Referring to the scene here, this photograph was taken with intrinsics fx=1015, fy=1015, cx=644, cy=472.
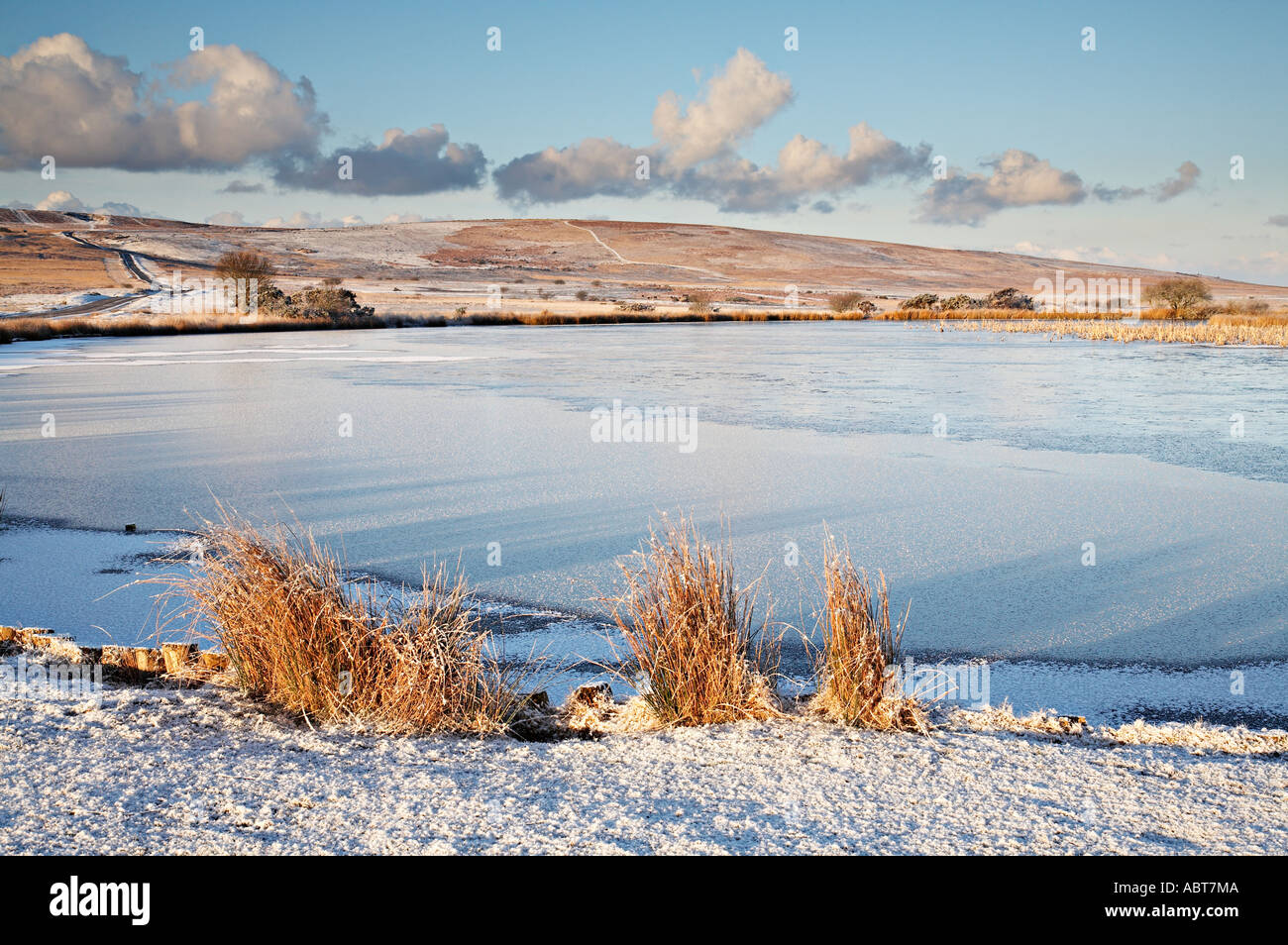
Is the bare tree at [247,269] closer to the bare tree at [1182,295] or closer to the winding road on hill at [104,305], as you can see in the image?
the winding road on hill at [104,305]

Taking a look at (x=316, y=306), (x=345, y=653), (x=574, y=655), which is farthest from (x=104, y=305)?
(x=345, y=653)

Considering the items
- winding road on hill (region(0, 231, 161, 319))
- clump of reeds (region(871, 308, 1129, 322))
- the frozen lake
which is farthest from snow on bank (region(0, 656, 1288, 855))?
clump of reeds (region(871, 308, 1129, 322))

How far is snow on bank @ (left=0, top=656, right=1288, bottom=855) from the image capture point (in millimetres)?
2393

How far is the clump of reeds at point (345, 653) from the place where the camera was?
130 inches

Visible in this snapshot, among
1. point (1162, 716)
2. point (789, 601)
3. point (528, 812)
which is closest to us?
point (528, 812)

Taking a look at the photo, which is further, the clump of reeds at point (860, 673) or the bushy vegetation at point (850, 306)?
the bushy vegetation at point (850, 306)

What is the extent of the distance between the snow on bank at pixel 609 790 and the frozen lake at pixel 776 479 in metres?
1.14

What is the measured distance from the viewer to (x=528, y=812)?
8.39 ft

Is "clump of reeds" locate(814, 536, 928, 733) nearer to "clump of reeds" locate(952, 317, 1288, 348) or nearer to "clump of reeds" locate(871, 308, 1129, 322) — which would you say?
"clump of reeds" locate(952, 317, 1288, 348)

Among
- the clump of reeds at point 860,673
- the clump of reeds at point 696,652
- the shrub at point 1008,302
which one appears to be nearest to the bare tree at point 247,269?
the shrub at point 1008,302
